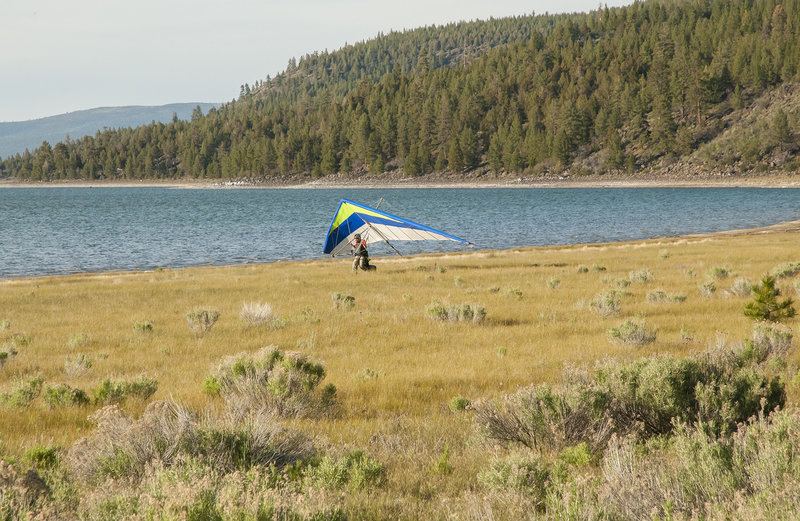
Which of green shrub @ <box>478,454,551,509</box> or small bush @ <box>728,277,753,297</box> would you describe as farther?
small bush @ <box>728,277,753,297</box>

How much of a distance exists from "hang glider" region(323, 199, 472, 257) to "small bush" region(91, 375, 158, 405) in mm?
15585

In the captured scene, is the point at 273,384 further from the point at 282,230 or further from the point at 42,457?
the point at 282,230

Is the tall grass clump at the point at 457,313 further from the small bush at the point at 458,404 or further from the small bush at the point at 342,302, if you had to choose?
the small bush at the point at 458,404

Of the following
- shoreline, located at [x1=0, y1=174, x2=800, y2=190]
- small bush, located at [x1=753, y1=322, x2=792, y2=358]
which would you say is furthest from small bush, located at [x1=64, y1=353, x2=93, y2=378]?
shoreline, located at [x1=0, y1=174, x2=800, y2=190]

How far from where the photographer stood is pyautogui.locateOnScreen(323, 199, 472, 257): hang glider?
24.4 metres

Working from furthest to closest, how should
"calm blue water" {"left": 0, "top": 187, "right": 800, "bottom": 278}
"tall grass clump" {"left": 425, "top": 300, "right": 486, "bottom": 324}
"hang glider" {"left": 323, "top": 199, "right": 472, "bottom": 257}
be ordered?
"calm blue water" {"left": 0, "top": 187, "right": 800, "bottom": 278}, "hang glider" {"left": 323, "top": 199, "right": 472, "bottom": 257}, "tall grass clump" {"left": 425, "top": 300, "right": 486, "bottom": 324}

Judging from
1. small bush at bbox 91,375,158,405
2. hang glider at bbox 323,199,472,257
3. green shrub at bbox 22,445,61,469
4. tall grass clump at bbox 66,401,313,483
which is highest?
hang glider at bbox 323,199,472,257

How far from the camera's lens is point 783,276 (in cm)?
1953

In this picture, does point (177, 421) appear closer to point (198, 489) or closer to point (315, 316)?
point (198, 489)

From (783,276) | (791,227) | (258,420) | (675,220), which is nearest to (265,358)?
(258,420)

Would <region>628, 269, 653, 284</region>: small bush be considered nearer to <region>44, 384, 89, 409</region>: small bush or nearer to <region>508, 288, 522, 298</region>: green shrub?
<region>508, 288, 522, 298</region>: green shrub

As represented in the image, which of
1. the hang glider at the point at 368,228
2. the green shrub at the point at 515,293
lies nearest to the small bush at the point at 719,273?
the green shrub at the point at 515,293

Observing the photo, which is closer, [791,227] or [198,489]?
[198,489]

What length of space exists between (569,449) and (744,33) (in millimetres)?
218101
